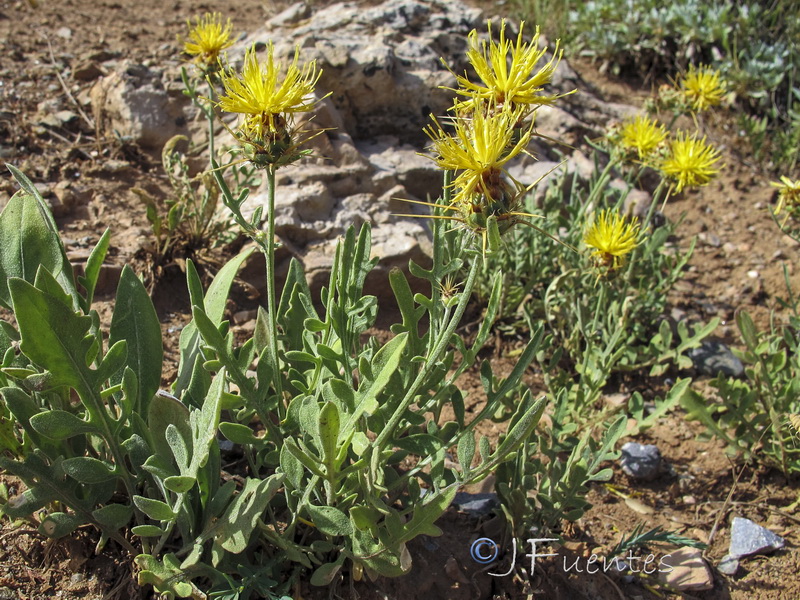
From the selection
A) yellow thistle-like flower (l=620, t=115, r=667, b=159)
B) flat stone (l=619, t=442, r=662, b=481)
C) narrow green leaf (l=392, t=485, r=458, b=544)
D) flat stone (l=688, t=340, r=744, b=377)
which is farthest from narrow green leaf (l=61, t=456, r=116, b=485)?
flat stone (l=688, t=340, r=744, b=377)

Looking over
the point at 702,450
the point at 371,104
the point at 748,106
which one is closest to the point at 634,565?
the point at 702,450

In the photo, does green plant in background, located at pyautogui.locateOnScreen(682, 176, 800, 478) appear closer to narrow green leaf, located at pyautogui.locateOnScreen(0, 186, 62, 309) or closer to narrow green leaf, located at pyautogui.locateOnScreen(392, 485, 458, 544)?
narrow green leaf, located at pyautogui.locateOnScreen(392, 485, 458, 544)

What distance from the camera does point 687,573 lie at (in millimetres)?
2533

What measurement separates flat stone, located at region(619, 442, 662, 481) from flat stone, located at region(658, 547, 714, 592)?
18.4 inches

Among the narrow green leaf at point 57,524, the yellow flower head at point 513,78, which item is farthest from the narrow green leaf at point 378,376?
the narrow green leaf at point 57,524

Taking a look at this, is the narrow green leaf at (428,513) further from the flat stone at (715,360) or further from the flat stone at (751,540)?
the flat stone at (715,360)

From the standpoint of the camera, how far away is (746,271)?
14.9ft

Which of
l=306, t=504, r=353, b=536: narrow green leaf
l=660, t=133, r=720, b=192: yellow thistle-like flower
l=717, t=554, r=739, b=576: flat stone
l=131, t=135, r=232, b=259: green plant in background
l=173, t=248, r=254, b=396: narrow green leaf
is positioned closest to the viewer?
l=306, t=504, r=353, b=536: narrow green leaf

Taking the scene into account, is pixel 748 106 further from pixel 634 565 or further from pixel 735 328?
pixel 634 565

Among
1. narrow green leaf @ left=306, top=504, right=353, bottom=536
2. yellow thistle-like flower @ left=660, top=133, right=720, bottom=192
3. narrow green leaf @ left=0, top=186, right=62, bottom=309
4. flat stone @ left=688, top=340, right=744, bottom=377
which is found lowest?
flat stone @ left=688, top=340, right=744, bottom=377

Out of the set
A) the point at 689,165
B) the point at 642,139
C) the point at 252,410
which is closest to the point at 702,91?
the point at 642,139

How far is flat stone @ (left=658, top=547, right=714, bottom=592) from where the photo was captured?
2512 mm

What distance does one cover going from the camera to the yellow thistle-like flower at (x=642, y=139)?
3.38 metres
